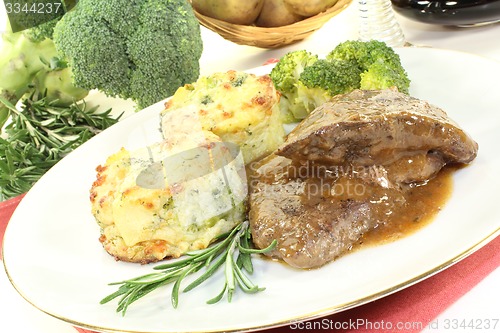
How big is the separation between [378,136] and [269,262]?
2.16 feet

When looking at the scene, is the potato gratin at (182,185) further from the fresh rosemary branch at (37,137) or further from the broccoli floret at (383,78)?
the fresh rosemary branch at (37,137)

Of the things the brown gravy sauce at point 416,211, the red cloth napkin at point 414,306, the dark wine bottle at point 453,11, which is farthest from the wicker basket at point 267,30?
the red cloth napkin at point 414,306

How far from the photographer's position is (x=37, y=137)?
3883mm

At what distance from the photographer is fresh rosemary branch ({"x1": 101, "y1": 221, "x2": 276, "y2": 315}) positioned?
222 centimetres

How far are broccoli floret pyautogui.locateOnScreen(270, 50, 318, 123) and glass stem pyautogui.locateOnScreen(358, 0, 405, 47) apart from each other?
2.90 ft

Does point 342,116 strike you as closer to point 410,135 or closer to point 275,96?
point 410,135

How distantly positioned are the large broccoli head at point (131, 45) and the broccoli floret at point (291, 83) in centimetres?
80

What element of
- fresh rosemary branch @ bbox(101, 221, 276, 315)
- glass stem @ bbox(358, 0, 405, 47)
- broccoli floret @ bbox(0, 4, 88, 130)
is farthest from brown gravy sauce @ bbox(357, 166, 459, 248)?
broccoli floret @ bbox(0, 4, 88, 130)

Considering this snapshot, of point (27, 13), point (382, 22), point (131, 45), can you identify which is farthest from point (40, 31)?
point (382, 22)

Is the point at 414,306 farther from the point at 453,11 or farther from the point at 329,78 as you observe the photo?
the point at 453,11

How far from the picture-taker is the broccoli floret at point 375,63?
10.3 feet

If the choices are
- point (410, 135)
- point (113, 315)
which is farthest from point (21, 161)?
point (410, 135)

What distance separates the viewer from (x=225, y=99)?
10.2 feet

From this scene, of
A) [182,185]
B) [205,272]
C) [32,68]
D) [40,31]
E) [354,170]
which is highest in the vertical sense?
[354,170]
